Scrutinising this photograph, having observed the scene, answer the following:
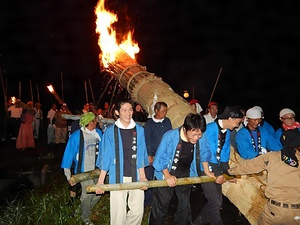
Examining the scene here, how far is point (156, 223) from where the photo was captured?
455 cm

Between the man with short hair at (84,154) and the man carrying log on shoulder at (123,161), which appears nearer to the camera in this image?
the man carrying log on shoulder at (123,161)

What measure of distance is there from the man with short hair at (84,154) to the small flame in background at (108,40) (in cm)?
398

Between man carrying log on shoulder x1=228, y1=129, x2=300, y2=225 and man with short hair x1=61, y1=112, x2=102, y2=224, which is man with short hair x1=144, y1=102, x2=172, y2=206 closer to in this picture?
man with short hair x1=61, y1=112, x2=102, y2=224

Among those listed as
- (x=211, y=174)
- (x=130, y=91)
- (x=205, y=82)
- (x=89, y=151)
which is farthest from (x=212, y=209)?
(x=205, y=82)

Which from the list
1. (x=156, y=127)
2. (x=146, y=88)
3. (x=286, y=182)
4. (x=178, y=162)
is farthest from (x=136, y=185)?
(x=146, y=88)

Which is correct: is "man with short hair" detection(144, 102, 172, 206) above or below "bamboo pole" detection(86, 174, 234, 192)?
above

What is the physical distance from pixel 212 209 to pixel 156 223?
2.92ft

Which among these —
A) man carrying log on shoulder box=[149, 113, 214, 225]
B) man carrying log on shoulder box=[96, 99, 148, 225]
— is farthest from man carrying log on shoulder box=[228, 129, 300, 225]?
man carrying log on shoulder box=[96, 99, 148, 225]

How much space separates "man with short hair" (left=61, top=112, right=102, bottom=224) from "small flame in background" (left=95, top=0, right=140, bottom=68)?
398 cm

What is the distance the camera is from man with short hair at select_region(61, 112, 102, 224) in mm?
5062

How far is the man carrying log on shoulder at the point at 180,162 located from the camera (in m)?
4.11

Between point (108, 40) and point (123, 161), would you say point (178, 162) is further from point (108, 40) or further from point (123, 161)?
point (108, 40)

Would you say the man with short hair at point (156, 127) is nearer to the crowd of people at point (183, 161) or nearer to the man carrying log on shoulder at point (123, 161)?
the crowd of people at point (183, 161)

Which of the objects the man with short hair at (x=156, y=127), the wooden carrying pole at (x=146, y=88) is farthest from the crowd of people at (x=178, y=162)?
the wooden carrying pole at (x=146, y=88)
